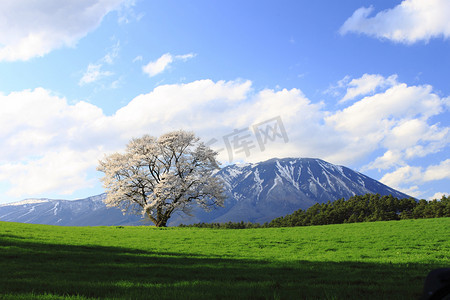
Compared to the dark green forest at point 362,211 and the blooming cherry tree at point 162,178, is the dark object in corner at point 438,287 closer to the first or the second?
the blooming cherry tree at point 162,178

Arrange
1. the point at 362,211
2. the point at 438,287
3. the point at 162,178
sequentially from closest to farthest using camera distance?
the point at 438,287 → the point at 162,178 → the point at 362,211

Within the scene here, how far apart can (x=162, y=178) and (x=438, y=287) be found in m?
56.3

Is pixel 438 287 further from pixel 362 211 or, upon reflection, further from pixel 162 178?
pixel 362 211

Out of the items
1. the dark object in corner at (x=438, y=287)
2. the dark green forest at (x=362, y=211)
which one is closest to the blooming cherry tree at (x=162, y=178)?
the dark green forest at (x=362, y=211)

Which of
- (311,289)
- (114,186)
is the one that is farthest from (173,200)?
(311,289)

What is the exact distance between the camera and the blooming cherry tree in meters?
57.1

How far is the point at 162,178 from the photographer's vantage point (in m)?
57.6

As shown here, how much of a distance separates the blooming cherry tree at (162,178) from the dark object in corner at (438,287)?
53.8 metres

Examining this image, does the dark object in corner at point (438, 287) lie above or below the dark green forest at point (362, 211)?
above

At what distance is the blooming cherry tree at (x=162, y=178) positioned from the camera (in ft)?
187

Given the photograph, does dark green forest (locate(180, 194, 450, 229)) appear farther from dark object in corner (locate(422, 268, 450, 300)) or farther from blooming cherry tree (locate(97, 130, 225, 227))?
dark object in corner (locate(422, 268, 450, 300))

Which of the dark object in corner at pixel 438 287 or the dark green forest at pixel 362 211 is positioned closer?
the dark object in corner at pixel 438 287

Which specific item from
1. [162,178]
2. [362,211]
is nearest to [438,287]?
[162,178]

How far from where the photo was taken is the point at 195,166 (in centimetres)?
6056
